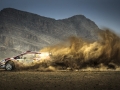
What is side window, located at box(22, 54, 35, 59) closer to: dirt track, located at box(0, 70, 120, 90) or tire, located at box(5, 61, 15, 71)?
tire, located at box(5, 61, 15, 71)

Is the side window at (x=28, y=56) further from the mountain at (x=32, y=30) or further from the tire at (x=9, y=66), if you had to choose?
the mountain at (x=32, y=30)

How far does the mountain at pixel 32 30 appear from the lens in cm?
12188

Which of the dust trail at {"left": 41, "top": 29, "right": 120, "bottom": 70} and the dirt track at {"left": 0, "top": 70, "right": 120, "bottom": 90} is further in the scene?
the dust trail at {"left": 41, "top": 29, "right": 120, "bottom": 70}

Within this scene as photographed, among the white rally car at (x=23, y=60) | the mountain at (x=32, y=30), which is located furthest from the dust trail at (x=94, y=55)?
the mountain at (x=32, y=30)

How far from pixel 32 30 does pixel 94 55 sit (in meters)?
136

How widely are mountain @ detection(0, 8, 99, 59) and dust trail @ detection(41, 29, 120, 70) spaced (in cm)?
8470

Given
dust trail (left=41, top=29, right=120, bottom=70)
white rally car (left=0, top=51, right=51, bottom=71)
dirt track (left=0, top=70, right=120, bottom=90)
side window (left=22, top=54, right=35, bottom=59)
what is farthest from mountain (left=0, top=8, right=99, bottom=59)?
dirt track (left=0, top=70, right=120, bottom=90)

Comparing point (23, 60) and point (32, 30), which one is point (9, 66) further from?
point (32, 30)

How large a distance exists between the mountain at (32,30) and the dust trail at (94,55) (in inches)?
3335

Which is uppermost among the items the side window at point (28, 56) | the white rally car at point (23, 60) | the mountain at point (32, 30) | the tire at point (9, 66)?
the mountain at point (32, 30)

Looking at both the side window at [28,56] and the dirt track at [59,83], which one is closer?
the dirt track at [59,83]

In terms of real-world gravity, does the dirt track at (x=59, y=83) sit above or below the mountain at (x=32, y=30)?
below

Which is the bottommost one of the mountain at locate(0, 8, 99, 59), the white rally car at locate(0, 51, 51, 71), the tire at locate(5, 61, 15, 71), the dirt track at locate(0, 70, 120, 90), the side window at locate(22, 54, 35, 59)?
the dirt track at locate(0, 70, 120, 90)

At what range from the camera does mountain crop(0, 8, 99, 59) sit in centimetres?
12188
